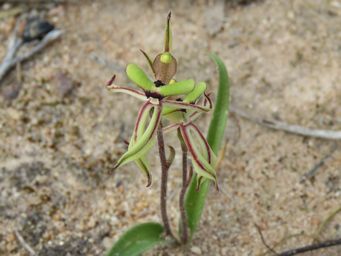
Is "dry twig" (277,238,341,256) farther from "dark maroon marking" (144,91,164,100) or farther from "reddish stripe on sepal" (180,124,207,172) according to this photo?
"dark maroon marking" (144,91,164,100)

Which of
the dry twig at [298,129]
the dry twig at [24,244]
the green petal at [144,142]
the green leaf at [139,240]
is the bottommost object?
the dry twig at [24,244]

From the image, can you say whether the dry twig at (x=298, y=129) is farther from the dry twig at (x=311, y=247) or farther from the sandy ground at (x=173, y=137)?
the dry twig at (x=311, y=247)

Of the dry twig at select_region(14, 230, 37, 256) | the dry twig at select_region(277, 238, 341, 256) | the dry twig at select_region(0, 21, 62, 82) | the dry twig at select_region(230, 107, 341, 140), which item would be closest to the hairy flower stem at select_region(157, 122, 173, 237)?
the dry twig at select_region(277, 238, 341, 256)

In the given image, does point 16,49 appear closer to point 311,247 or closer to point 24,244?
point 24,244

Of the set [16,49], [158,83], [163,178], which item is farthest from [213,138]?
[16,49]

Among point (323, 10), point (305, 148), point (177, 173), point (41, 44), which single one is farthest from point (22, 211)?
point (323, 10)

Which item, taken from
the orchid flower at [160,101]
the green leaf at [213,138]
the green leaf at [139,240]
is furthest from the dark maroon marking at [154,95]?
the green leaf at [139,240]
